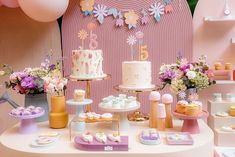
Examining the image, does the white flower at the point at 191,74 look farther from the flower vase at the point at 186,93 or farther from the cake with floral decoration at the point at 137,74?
the cake with floral decoration at the point at 137,74

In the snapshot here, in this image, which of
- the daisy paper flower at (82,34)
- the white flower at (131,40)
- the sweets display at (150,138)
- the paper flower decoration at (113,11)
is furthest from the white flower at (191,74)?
the daisy paper flower at (82,34)

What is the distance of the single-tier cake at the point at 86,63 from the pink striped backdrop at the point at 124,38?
0.78 m

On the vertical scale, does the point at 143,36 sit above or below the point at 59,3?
below

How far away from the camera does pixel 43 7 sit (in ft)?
7.39

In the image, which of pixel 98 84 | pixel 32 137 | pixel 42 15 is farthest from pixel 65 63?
pixel 32 137

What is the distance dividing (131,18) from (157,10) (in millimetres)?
239

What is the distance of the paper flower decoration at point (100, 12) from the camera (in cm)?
277

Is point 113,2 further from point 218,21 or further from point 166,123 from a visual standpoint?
point 166,123

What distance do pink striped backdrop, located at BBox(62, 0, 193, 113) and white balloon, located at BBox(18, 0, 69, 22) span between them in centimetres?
45

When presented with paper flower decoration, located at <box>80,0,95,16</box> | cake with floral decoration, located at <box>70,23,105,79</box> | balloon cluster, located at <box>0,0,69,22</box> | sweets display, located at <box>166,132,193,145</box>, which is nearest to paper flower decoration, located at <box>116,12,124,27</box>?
paper flower decoration, located at <box>80,0,95,16</box>

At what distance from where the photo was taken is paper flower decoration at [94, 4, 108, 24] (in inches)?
109

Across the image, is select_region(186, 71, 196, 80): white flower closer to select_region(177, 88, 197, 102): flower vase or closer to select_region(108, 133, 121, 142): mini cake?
select_region(177, 88, 197, 102): flower vase

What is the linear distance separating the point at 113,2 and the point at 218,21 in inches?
36.6

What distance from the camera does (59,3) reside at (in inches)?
90.7
